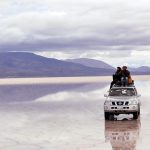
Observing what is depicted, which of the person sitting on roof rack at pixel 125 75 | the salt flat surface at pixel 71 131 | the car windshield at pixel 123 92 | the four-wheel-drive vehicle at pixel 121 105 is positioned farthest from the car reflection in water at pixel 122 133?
the person sitting on roof rack at pixel 125 75

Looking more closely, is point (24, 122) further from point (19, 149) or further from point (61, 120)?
point (19, 149)

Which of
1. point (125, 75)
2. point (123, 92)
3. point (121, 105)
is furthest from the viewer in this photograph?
point (125, 75)

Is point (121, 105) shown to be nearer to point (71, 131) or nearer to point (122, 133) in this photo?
point (71, 131)

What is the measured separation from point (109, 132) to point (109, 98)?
14.1 feet

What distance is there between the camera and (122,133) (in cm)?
1622

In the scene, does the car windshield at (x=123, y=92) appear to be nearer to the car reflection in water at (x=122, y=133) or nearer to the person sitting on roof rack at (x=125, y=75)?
the car reflection in water at (x=122, y=133)

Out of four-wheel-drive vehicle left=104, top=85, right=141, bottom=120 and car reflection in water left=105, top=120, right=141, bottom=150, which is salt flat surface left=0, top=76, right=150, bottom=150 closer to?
car reflection in water left=105, top=120, right=141, bottom=150

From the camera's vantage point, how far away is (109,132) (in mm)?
16625

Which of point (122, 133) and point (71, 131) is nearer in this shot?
point (122, 133)

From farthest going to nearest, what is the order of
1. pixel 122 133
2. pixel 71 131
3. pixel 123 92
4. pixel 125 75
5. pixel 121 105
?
1. pixel 125 75
2. pixel 123 92
3. pixel 121 105
4. pixel 71 131
5. pixel 122 133

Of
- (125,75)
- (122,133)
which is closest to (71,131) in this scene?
(122,133)

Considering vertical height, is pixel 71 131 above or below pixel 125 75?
below

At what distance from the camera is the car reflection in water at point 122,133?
44.6ft

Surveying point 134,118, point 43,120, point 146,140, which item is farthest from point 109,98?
point 146,140
